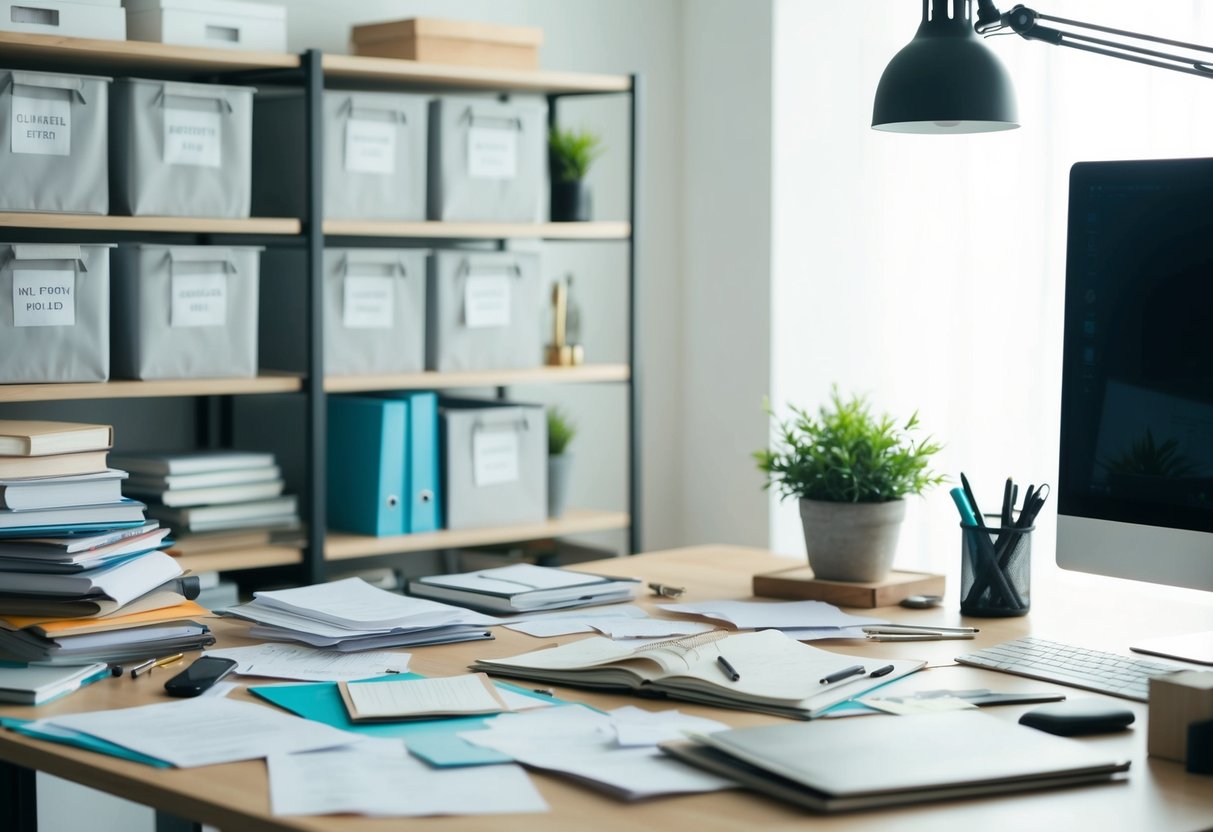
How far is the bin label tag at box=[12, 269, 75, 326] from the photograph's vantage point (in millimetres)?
2381

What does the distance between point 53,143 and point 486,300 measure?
94 centimetres

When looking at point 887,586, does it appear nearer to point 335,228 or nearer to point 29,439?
point 29,439

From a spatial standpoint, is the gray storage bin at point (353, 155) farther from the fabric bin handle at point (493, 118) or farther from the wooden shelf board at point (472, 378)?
the wooden shelf board at point (472, 378)

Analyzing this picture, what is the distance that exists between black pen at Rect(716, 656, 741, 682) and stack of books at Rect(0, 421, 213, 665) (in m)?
0.59

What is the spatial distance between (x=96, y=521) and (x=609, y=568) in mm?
847

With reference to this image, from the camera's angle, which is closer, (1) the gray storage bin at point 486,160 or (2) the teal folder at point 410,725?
(2) the teal folder at point 410,725

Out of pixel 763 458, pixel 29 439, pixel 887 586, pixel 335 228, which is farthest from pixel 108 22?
pixel 887 586

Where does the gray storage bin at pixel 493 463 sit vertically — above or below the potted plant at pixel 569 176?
below

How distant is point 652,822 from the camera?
107 centimetres

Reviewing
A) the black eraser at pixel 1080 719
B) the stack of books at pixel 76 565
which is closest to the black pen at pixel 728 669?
the black eraser at pixel 1080 719

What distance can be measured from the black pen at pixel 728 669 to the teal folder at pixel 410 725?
0.17m

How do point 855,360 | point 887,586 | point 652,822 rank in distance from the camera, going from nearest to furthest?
point 652,822 → point 887,586 → point 855,360

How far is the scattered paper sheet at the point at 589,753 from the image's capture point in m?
1.14

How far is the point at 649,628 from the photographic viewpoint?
1.71 metres
